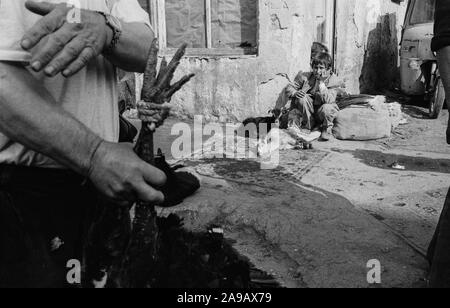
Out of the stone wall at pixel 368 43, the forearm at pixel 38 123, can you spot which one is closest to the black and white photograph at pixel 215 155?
the forearm at pixel 38 123

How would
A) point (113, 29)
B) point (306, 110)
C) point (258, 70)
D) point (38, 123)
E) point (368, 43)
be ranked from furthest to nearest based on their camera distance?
point (368, 43) → point (258, 70) → point (306, 110) → point (113, 29) → point (38, 123)

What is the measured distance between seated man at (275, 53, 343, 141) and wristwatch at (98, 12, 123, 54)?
5117mm

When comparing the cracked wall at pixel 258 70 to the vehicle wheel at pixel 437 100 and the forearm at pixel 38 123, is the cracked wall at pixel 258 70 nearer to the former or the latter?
the vehicle wheel at pixel 437 100

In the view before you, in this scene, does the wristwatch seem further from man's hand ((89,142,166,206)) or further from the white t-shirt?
man's hand ((89,142,166,206))

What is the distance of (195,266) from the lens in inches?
74.5

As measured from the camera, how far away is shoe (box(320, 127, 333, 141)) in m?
6.24

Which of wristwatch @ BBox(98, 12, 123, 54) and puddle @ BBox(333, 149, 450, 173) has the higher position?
wristwatch @ BBox(98, 12, 123, 54)

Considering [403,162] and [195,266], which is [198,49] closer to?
[403,162]

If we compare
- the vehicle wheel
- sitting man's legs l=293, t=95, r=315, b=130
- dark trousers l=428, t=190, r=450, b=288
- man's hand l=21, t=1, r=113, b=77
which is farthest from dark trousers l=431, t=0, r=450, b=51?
the vehicle wheel

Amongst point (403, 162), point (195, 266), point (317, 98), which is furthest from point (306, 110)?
point (195, 266)

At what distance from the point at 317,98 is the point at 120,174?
556 centimetres

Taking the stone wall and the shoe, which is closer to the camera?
the shoe

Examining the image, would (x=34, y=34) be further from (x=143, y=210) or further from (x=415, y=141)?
(x=415, y=141)
